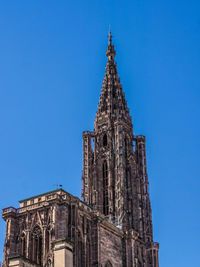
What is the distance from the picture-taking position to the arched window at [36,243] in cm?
5384

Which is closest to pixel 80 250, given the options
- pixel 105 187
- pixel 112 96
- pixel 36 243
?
pixel 36 243

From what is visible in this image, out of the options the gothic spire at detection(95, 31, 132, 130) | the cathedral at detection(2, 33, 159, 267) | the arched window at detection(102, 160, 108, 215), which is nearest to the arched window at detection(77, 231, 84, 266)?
the cathedral at detection(2, 33, 159, 267)

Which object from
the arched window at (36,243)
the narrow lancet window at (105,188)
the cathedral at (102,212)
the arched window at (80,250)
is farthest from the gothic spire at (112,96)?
the arched window at (36,243)

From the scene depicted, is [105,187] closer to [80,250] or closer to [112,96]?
[112,96]

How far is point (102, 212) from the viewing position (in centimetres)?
7262

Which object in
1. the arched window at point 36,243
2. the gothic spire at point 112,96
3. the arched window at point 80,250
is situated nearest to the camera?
the arched window at point 36,243

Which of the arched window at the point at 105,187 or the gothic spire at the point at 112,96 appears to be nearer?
the arched window at the point at 105,187

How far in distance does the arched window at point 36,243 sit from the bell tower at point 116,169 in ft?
50.2

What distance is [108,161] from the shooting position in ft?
248

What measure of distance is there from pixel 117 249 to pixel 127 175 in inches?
614

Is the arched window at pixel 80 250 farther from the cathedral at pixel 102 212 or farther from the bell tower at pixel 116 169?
the bell tower at pixel 116 169

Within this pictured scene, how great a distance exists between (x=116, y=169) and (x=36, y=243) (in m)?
22.3

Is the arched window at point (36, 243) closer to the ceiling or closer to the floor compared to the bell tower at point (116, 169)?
closer to the floor

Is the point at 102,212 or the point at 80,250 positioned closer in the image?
the point at 80,250
